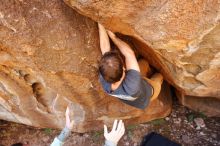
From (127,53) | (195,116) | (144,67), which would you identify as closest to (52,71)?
(127,53)

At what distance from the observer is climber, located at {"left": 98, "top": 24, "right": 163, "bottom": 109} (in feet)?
7.34

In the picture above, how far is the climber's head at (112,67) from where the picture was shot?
2.21m

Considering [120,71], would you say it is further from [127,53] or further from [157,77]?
[157,77]

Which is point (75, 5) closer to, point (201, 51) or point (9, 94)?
point (201, 51)

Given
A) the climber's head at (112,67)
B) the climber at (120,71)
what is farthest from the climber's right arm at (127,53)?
the climber's head at (112,67)

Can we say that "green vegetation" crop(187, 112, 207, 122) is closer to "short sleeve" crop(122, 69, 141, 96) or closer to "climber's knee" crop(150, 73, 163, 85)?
"climber's knee" crop(150, 73, 163, 85)

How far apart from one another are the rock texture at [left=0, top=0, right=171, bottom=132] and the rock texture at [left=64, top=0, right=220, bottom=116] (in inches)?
10.2

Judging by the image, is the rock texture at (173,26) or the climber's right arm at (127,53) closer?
the rock texture at (173,26)

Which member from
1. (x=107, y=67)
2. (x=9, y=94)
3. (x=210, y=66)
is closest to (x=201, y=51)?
(x=210, y=66)

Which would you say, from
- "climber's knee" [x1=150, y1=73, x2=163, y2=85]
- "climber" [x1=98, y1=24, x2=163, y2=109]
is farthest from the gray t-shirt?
"climber's knee" [x1=150, y1=73, x2=163, y2=85]

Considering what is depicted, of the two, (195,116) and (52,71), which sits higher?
(52,71)

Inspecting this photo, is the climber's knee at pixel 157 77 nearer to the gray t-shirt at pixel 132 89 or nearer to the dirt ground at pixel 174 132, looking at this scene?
the gray t-shirt at pixel 132 89

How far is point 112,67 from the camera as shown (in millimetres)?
2211

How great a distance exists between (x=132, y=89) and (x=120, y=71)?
20 centimetres
